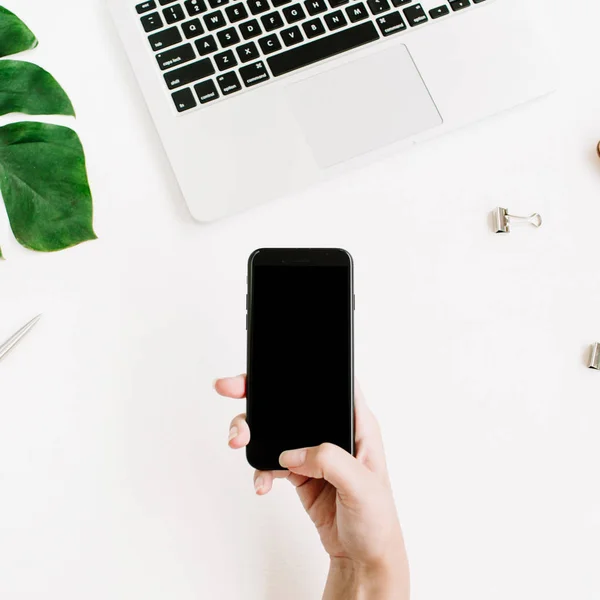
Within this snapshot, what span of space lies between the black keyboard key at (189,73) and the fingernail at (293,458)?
1.10ft

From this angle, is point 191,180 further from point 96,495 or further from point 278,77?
point 96,495

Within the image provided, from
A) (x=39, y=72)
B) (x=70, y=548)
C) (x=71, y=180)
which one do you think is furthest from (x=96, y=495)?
(x=39, y=72)

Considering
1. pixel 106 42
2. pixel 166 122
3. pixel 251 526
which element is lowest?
pixel 251 526

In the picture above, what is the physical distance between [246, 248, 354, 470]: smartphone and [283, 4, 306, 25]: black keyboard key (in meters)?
0.23

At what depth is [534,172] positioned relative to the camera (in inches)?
21.2

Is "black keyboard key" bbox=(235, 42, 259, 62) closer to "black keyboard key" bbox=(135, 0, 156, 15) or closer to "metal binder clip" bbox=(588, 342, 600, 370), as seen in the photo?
"black keyboard key" bbox=(135, 0, 156, 15)

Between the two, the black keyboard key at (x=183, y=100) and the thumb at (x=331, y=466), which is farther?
the black keyboard key at (x=183, y=100)

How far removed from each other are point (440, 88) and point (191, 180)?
24 centimetres

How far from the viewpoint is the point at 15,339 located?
49 centimetres

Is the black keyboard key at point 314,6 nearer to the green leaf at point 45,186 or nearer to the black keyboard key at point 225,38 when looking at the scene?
the black keyboard key at point 225,38

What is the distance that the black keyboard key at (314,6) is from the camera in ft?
1.72

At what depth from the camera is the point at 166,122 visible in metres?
0.51

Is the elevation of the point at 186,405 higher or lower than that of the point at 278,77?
lower

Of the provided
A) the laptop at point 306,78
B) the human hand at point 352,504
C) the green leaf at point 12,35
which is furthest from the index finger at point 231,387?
the green leaf at point 12,35
